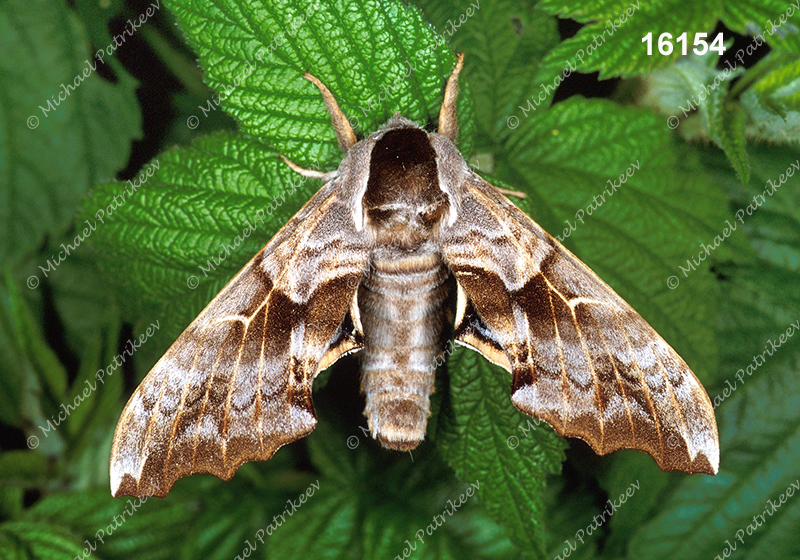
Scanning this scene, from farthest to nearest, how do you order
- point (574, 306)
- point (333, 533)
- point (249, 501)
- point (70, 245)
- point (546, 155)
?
1. point (70, 245)
2. point (249, 501)
3. point (333, 533)
4. point (546, 155)
5. point (574, 306)

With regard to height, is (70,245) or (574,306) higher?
(70,245)

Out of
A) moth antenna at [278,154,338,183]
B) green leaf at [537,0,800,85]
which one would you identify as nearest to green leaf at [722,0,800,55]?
green leaf at [537,0,800,85]

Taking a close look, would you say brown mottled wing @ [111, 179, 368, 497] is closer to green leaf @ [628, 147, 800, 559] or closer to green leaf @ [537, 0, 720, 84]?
green leaf @ [537, 0, 720, 84]

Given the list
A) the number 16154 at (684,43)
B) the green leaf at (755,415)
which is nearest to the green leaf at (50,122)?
the number 16154 at (684,43)

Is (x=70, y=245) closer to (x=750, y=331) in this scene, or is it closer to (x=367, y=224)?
(x=367, y=224)

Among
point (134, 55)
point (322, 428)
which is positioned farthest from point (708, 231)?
point (134, 55)

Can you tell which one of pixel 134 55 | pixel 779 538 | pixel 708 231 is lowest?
pixel 779 538

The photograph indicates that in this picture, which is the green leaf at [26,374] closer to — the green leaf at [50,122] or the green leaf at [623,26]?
the green leaf at [50,122]
